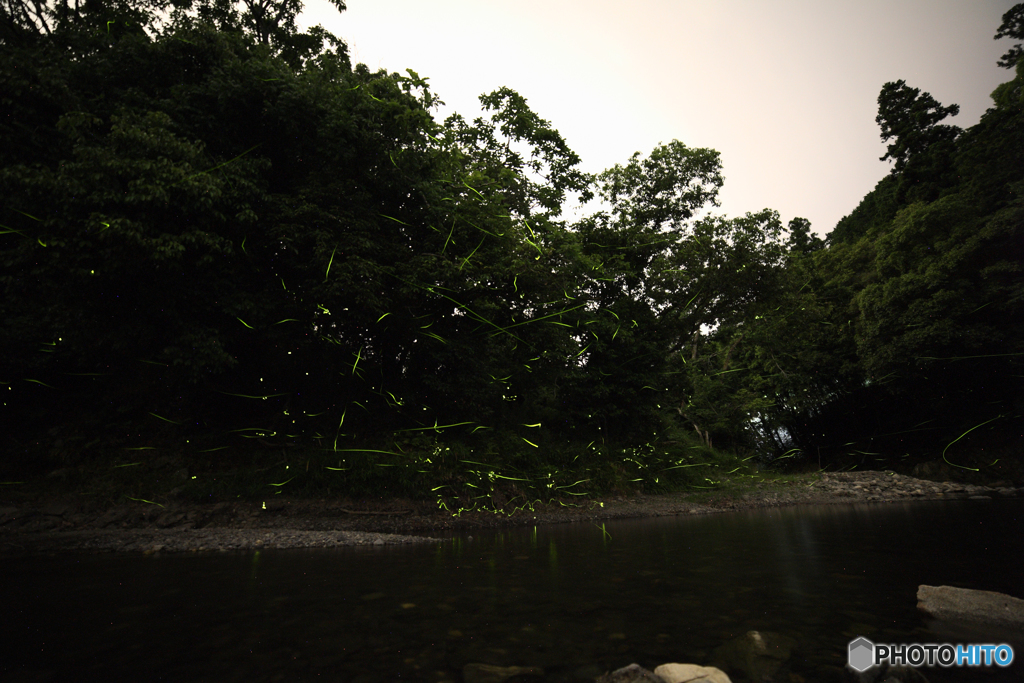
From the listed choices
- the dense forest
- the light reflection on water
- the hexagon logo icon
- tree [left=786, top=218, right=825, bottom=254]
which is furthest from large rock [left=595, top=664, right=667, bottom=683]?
tree [left=786, top=218, right=825, bottom=254]

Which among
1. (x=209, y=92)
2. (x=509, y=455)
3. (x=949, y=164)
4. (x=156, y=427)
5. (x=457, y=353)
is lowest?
(x=509, y=455)

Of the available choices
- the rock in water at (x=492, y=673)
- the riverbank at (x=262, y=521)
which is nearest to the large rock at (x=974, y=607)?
the rock in water at (x=492, y=673)

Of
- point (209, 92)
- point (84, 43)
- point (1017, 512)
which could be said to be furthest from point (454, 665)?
point (84, 43)

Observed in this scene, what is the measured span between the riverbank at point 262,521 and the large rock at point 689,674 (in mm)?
6536

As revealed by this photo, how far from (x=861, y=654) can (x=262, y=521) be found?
9.81m

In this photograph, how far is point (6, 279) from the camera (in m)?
9.27

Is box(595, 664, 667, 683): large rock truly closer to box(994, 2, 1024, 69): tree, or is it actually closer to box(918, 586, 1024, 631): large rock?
box(918, 586, 1024, 631): large rock

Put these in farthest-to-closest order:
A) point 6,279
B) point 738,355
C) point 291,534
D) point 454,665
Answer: point 738,355 < point 6,279 < point 291,534 < point 454,665

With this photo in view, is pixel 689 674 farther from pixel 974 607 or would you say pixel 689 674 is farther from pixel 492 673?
pixel 974 607

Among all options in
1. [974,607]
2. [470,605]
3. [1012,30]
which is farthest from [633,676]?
[1012,30]

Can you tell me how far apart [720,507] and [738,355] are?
16.0 meters

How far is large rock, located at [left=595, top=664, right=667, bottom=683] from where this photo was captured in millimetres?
2580

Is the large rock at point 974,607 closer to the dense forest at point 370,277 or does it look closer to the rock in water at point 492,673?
the rock in water at point 492,673

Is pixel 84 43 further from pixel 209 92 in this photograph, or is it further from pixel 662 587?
pixel 662 587
